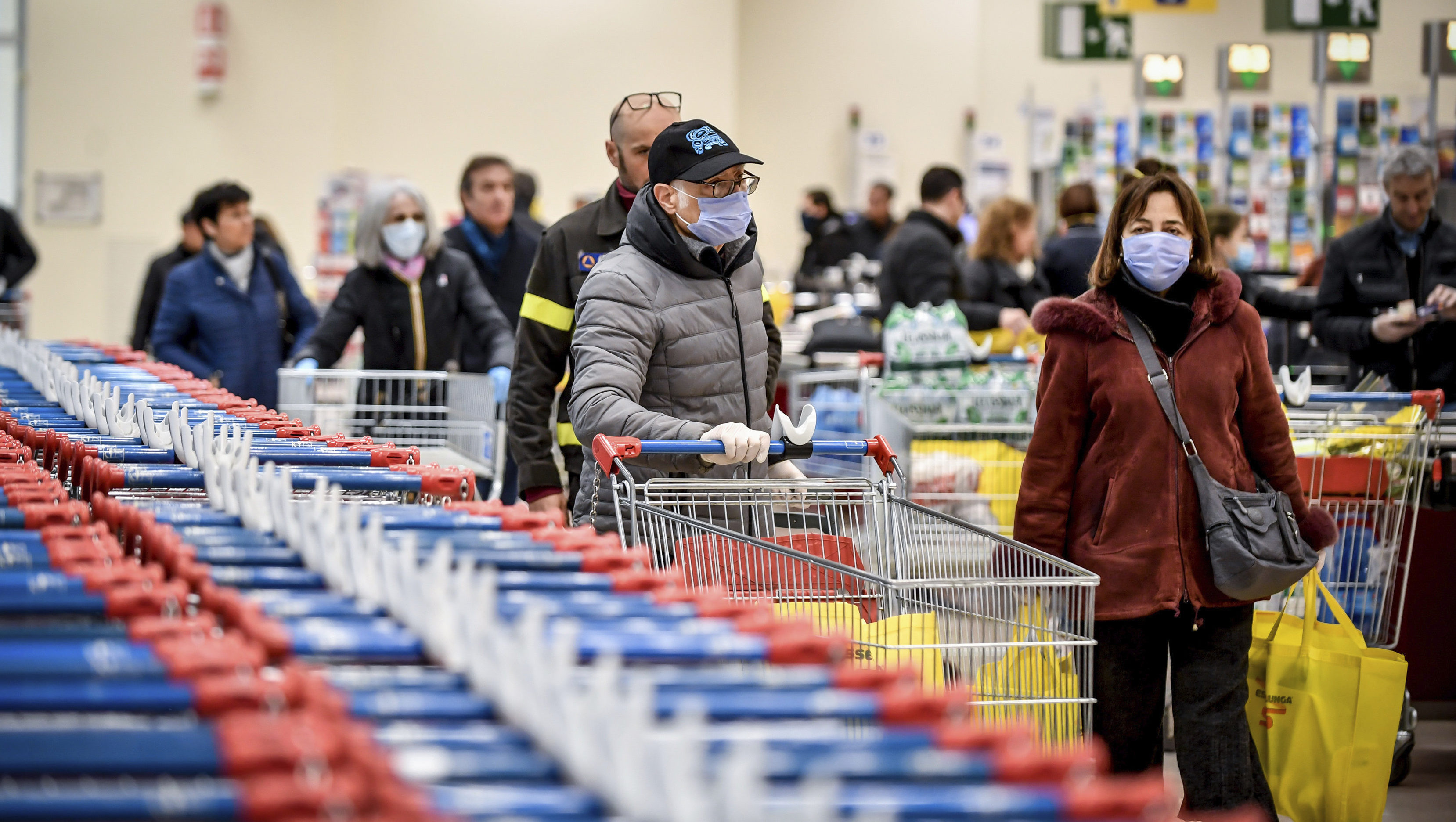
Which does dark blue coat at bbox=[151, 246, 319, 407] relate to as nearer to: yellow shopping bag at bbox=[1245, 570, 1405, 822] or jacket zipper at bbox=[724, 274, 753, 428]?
jacket zipper at bbox=[724, 274, 753, 428]

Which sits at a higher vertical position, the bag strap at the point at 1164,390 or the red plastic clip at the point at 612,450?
the bag strap at the point at 1164,390

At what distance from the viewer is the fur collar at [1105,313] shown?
3404mm

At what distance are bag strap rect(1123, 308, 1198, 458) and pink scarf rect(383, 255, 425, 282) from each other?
3.05 meters

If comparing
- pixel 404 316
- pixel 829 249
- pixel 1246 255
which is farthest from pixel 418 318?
pixel 829 249

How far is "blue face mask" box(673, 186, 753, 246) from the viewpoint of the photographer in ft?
10.9

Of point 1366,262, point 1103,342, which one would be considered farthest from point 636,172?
point 1366,262

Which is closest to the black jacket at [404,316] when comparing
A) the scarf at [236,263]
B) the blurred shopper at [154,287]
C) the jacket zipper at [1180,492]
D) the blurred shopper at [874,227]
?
the scarf at [236,263]

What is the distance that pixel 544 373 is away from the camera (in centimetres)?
390

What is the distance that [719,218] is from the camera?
3342 mm

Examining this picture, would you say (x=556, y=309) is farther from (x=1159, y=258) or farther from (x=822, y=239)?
(x=822, y=239)

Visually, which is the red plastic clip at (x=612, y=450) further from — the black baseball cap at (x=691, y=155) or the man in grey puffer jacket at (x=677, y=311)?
the black baseball cap at (x=691, y=155)

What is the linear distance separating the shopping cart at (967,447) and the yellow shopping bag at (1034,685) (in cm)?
172

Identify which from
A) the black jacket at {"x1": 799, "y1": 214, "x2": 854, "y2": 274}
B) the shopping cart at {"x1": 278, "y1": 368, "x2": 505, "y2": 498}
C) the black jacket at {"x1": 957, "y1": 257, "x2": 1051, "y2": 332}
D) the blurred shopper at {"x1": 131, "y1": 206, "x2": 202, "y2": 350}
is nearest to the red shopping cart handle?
the shopping cart at {"x1": 278, "y1": 368, "x2": 505, "y2": 498}

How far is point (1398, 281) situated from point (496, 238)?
11.4ft
